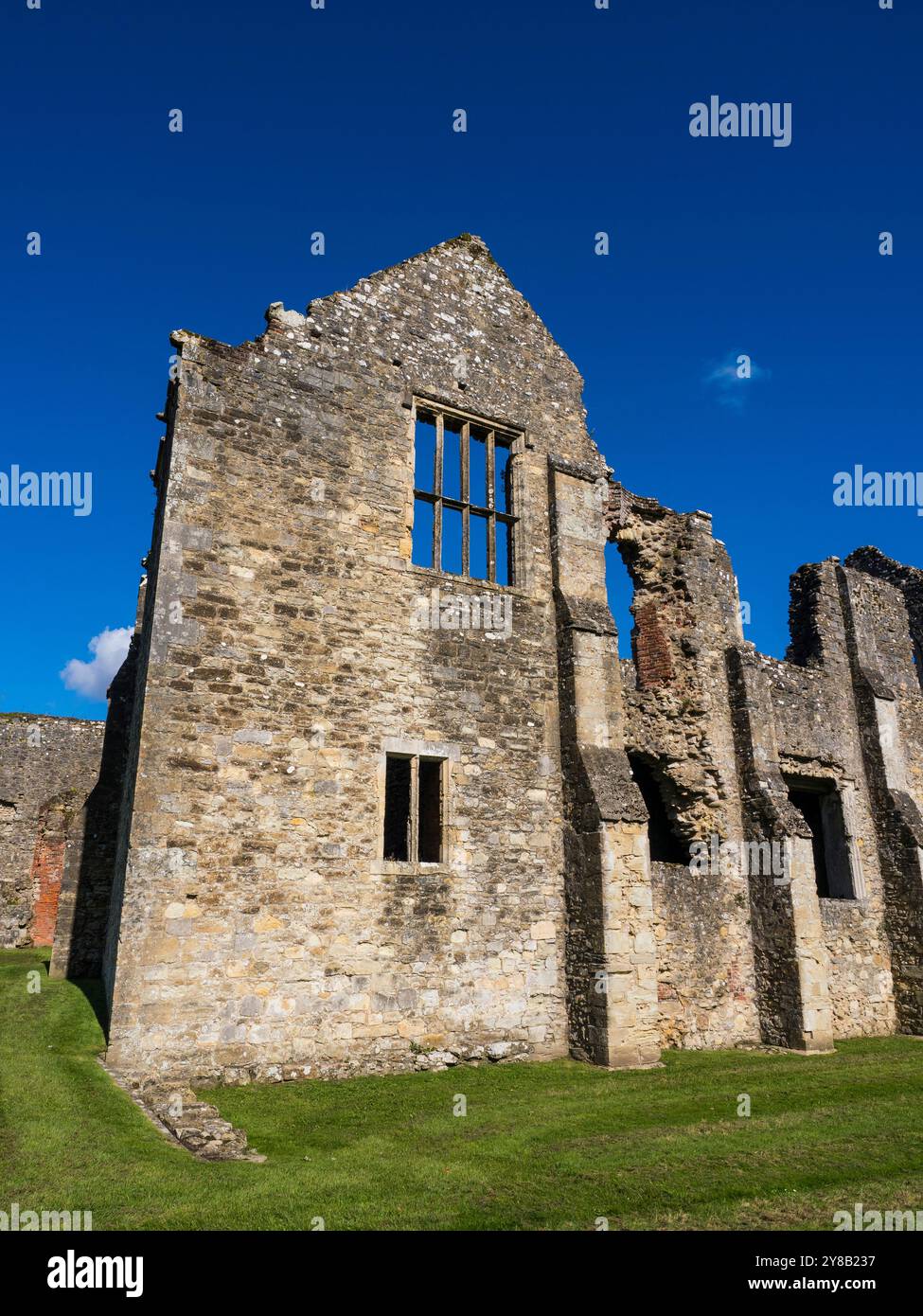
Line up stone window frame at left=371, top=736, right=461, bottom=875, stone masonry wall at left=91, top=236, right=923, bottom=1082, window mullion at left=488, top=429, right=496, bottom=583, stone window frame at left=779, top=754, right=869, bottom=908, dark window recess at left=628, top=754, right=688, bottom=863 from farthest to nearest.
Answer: stone window frame at left=779, top=754, right=869, bottom=908, dark window recess at left=628, top=754, right=688, bottom=863, window mullion at left=488, top=429, right=496, bottom=583, stone window frame at left=371, top=736, right=461, bottom=875, stone masonry wall at left=91, top=236, right=923, bottom=1082

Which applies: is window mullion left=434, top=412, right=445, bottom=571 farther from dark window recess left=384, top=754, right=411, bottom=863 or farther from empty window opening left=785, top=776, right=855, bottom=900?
empty window opening left=785, top=776, right=855, bottom=900

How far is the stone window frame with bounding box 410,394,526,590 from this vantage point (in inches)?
495

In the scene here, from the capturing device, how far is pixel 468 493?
13.1 meters

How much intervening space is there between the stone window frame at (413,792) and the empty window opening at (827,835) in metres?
8.12

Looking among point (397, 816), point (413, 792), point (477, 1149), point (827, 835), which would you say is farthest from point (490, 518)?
point (827, 835)

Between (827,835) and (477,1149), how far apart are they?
1248 cm

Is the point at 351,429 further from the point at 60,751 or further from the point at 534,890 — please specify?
the point at 60,751

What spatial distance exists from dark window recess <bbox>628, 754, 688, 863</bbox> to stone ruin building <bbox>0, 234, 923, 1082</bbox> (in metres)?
0.08

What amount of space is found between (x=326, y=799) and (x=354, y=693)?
140cm

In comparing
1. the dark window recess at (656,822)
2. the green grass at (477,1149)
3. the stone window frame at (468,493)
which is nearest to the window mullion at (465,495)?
the stone window frame at (468,493)

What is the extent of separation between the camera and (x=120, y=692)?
15.3m

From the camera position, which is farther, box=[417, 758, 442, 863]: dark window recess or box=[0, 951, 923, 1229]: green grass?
box=[417, 758, 442, 863]: dark window recess

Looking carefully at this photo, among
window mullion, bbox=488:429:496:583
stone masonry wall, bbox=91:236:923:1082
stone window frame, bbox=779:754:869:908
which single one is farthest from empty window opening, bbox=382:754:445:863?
stone window frame, bbox=779:754:869:908
